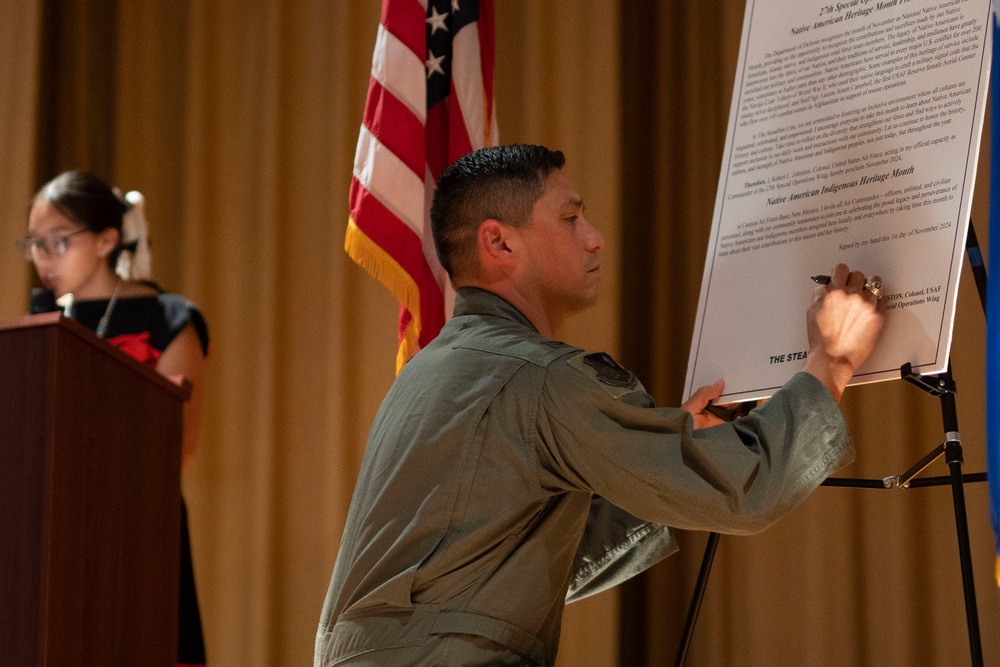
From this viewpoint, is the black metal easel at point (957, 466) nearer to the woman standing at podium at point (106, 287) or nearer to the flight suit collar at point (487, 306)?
the flight suit collar at point (487, 306)

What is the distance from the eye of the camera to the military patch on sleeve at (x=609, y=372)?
184 centimetres

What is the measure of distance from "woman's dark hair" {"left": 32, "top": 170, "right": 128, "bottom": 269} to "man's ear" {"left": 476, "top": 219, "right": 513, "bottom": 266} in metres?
1.41

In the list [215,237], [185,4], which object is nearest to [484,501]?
[215,237]

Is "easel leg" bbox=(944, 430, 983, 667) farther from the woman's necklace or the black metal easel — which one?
the woman's necklace

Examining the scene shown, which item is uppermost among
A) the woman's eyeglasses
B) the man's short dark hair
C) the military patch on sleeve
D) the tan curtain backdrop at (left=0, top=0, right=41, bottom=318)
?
the tan curtain backdrop at (left=0, top=0, right=41, bottom=318)

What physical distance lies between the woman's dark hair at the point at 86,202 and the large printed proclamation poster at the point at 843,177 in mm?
1620

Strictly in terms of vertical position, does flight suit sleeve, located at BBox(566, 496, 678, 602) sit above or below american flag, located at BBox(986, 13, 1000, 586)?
below

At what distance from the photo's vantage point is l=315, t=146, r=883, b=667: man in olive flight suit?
1.78 meters

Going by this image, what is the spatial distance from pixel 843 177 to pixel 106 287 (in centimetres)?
191

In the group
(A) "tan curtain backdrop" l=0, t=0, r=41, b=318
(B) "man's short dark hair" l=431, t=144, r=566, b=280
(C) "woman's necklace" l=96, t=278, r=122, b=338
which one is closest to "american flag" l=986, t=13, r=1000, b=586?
(B) "man's short dark hair" l=431, t=144, r=566, b=280

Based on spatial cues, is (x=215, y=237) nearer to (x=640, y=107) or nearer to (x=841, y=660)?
(x=640, y=107)

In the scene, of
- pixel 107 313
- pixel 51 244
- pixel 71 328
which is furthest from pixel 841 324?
pixel 51 244

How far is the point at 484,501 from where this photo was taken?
1822 millimetres

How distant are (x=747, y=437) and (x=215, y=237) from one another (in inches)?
113
